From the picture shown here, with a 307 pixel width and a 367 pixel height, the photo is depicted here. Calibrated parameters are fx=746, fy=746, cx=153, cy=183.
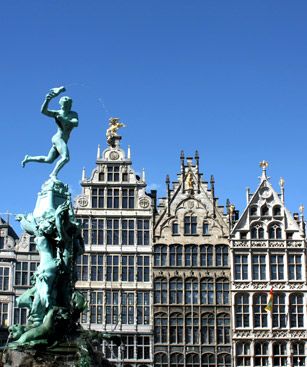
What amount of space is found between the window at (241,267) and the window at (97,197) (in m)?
10.00

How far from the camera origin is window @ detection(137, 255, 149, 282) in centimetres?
5022

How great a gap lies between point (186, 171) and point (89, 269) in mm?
9577

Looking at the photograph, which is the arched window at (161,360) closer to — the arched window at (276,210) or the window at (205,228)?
the window at (205,228)

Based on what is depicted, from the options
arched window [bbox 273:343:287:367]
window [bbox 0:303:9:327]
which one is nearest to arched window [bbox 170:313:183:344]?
arched window [bbox 273:343:287:367]

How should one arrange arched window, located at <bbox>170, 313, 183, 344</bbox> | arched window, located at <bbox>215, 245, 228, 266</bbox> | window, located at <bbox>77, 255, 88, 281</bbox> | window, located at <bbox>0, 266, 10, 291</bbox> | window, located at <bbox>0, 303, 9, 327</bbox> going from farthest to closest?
1. arched window, located at <bbox>215, 245, 228, 266</bbox>
2. window, located at <bbox>0, 266, 10, 291</bbox>
3. window, located at <bbox>77, 255, 88, 281</bbox>
4. window, located at <bbox>0, 303, 9, 327</bbox>
5. arched window, located at <bbox>170, 313, 183, 344</bbox>

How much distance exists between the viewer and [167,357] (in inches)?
1919

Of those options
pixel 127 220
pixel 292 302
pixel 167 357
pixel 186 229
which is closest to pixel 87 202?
pixel 127 220

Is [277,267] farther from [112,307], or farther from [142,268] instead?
[112,307]

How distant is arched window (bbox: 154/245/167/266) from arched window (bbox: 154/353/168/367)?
5.99 m

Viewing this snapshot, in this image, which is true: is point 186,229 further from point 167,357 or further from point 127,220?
point 167,357

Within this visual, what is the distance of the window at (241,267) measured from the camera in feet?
165

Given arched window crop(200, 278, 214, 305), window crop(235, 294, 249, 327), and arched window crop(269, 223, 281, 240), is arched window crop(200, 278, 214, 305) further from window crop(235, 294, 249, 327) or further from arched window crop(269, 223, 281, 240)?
arched window crop(269, 223, 281, 240)

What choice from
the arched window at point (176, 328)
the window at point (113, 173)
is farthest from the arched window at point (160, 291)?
the window at point (113, 173)

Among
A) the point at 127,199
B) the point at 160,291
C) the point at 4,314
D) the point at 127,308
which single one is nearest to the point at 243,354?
the point at 160,291
